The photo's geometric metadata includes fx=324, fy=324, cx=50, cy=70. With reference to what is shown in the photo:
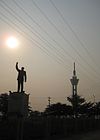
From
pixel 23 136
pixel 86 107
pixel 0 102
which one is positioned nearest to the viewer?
pixel 23 136

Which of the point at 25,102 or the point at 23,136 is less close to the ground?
the point at 25,102

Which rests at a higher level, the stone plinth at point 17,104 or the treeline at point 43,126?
the stone plinth at point 17,104

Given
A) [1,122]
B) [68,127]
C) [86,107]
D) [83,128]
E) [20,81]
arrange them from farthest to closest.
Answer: [86,107]
[83,128]
[68,127]
[20,81]
[1,122]

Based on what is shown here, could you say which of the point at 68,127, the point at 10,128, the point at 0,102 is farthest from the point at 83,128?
the point at 0,102

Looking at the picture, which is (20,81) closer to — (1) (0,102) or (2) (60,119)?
(2) (60,119)

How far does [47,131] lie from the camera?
26.5m

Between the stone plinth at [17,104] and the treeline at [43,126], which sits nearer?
the treeline at [43,126]

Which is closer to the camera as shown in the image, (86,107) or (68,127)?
(68,127)

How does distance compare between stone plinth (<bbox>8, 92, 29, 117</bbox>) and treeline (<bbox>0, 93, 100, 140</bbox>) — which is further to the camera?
stone plinth (<bbox>8, 92, 29, 117</bbox>)

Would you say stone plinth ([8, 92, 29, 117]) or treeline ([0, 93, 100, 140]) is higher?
stone plinth ([8, 92, 29, 117])

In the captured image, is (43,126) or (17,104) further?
(43,126)

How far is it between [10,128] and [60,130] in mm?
10865

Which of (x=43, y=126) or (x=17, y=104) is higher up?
(x=17, y=104)

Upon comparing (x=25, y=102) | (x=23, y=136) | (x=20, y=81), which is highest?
(x=20, y=81)
